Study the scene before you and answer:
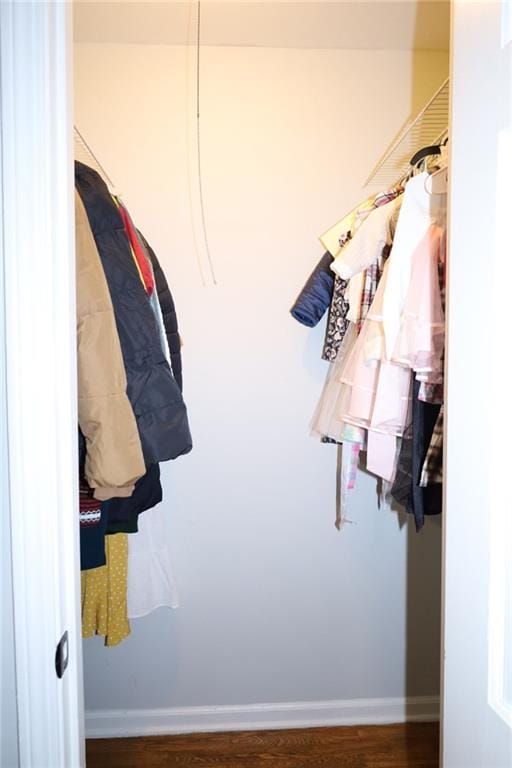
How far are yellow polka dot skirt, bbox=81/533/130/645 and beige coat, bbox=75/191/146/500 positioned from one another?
592 mm

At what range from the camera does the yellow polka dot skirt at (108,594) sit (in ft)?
4.91

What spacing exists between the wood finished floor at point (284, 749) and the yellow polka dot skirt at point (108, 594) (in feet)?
1.82

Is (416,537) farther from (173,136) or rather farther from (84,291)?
(173,136)

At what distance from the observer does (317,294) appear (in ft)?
5.67

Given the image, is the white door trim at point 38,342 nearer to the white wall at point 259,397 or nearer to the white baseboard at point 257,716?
the white wall at point 259,397

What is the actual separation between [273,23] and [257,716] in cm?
237

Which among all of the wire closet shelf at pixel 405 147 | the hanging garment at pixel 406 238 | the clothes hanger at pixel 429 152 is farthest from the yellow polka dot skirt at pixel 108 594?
the wire closet shelf at pixel 405 147

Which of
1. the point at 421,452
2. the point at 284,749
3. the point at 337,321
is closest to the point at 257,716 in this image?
the point at 284,749

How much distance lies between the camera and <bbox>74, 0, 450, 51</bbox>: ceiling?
Answer: 156 cm

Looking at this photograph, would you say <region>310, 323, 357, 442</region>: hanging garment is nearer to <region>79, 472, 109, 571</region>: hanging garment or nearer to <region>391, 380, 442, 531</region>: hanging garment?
<region>391, 380, 442, 531</region>: hanging garment

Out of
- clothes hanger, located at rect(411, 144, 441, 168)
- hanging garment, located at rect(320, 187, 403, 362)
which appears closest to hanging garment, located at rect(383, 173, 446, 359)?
clothes hanger, located at rect(411, 144, 441, 168)

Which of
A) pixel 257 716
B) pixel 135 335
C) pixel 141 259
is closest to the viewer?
pixel 135 335

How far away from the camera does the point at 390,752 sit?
1.76 metres

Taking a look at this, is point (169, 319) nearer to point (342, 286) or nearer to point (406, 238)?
point (342, 286)
